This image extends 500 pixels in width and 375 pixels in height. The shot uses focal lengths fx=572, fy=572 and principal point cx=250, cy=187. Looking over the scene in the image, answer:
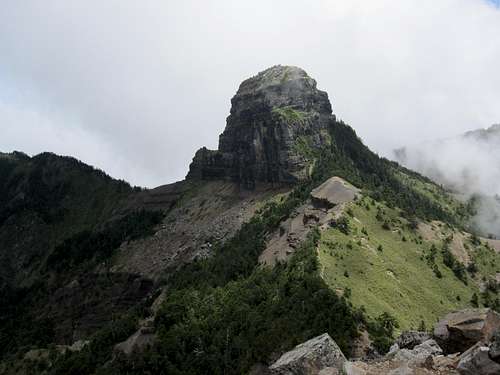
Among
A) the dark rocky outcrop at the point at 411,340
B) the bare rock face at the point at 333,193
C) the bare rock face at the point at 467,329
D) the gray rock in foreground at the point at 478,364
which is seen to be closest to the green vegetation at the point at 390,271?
the bare rock face at the point at 333,193

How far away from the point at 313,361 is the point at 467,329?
10740 mm

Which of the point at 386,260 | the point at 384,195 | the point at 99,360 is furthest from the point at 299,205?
the point at 99,360

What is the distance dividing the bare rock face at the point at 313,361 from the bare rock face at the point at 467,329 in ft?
24.3

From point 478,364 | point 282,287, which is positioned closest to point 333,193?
point 282,287

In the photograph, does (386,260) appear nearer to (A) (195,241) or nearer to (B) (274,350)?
(B) (274,350)

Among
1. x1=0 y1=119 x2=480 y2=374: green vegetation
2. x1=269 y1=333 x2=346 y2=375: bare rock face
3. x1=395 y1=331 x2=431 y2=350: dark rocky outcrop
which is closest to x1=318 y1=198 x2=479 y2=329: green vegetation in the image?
x1=0 y1=119 x2=480 y2=374: green vegetation

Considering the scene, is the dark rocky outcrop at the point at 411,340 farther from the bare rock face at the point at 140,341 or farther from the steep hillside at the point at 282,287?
the bare rock face at the point at 140,341

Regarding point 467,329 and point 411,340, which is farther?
point 411,340

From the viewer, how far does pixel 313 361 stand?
3997cm

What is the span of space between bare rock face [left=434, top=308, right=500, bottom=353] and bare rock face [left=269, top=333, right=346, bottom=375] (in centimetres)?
742

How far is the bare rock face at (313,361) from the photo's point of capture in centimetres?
3962

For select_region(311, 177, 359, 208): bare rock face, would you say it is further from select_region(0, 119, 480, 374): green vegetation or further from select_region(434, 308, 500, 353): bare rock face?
select_region(434, 308, 500, 353): bare rock face

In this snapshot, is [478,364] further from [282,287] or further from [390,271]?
[390,271]

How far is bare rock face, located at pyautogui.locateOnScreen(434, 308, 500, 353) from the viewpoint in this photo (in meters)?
38.6
